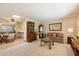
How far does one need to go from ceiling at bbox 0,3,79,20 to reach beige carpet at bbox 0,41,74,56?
22.6 inches

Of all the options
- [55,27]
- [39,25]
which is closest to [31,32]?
[39,25]

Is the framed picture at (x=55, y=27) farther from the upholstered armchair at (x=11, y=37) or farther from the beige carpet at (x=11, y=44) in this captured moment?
the upholstered armchair at (x=11, y=37)

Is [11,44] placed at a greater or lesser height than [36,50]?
greater

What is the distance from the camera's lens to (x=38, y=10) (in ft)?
6.89

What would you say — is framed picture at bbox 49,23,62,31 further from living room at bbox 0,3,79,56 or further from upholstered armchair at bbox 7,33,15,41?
upholstered armchair at bbox 7,33,15,41

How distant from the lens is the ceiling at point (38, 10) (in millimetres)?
1998

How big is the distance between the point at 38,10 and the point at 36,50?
0.82 m

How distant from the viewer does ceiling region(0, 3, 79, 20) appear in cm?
200

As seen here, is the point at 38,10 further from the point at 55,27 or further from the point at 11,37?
the point at 11,37

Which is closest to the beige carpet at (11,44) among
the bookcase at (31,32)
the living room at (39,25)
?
the living room at (39,25)

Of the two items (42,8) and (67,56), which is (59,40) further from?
(42,8)

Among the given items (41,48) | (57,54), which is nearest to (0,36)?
(41,48)

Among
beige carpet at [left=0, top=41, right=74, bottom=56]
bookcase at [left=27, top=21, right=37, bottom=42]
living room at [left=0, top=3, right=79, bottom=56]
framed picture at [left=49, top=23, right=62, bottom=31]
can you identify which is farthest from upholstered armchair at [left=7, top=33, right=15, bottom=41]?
framed picture at [left=49, top=23, right=62, bottom=31]

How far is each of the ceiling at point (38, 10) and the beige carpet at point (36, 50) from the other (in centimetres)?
57
